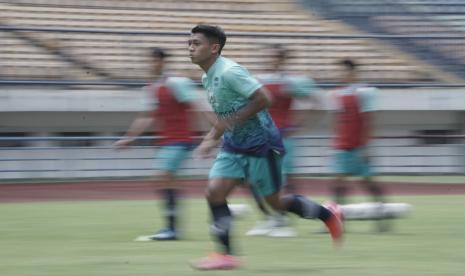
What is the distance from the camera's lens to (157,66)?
28.9 feet

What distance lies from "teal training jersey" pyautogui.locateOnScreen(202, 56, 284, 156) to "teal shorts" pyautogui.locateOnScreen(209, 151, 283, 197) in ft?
0.15

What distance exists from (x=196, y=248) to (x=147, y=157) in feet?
37.9

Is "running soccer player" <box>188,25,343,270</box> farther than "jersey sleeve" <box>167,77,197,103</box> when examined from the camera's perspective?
No

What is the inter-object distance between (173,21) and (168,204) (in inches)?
581

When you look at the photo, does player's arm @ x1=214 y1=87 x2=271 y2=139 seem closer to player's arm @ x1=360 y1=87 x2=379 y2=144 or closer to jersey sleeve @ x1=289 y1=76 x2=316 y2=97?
jersey sleeve @ x1=289 y1=76 x2=316 y2=97

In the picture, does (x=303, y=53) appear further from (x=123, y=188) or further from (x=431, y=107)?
(x=123, y=188)

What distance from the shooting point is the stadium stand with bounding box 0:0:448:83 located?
67.7 ft

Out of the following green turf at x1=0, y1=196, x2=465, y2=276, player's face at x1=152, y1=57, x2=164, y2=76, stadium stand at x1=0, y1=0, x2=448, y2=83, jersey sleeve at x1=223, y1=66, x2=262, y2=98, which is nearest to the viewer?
jersey sleeve at x1=223, y1=66, x2=262, y2=98

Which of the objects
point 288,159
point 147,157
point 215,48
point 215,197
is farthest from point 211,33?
point 147,157

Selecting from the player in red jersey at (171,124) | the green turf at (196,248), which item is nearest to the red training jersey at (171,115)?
the player in red jersey at (171,124)

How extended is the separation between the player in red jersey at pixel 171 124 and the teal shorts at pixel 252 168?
1.81m

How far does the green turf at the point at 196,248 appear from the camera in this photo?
6992 mm

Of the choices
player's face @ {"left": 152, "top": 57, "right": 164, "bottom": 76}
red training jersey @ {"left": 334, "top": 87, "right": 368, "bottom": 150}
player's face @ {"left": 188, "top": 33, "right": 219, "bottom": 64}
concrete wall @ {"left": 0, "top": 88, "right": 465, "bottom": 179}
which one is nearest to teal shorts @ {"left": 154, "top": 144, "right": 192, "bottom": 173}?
player's face @ {"left": 152, "top": 57, "right": 164, "bottom": 76}

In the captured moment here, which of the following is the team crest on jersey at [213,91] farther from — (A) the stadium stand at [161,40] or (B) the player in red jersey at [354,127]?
(A) the stadium stand at [161,40]
